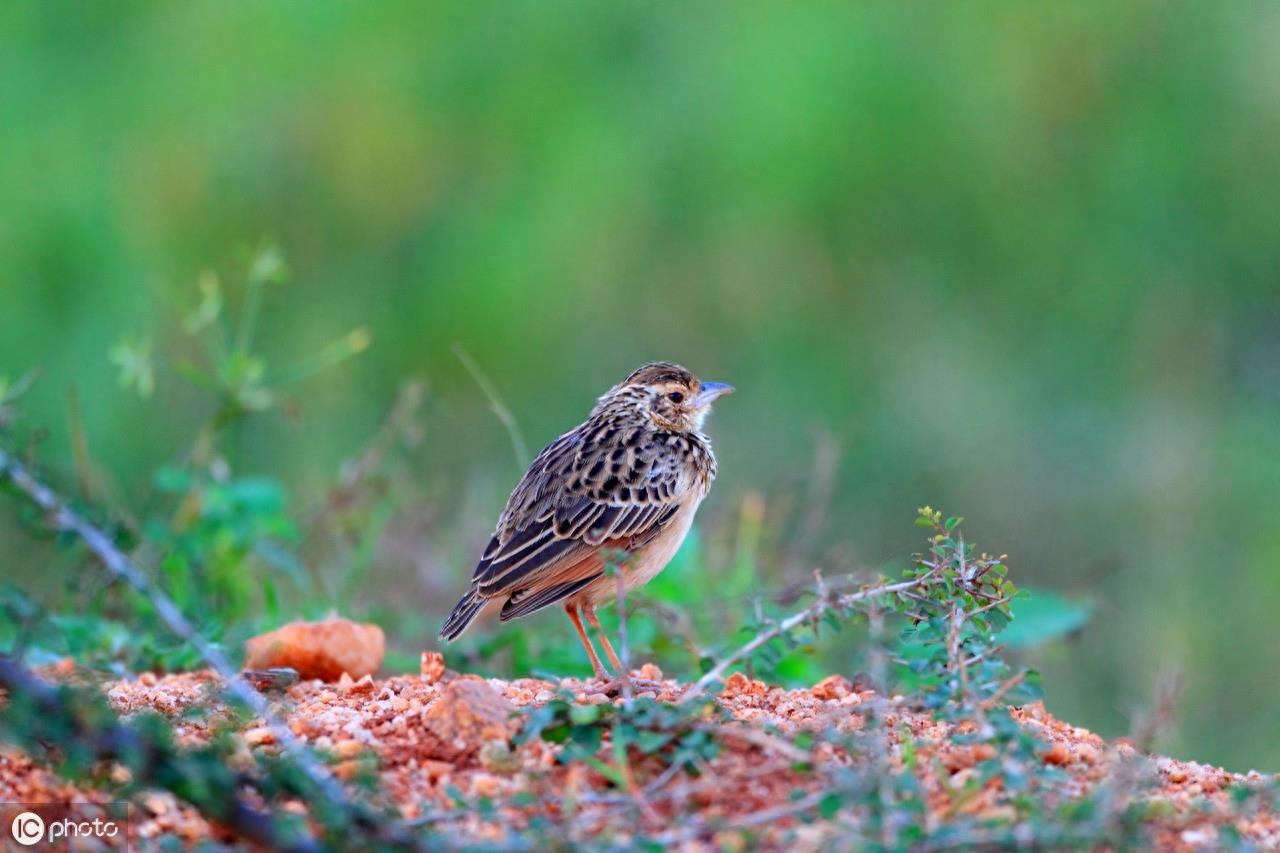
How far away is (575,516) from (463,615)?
2.06 feet

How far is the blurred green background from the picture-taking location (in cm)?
1040

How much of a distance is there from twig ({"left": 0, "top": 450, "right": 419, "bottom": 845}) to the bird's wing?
167cm

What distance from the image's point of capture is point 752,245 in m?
12.1

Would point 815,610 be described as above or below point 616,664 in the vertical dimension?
below

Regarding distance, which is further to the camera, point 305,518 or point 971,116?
point 971,116

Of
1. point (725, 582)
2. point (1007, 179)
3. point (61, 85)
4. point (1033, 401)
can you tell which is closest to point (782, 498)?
point (725, 582)

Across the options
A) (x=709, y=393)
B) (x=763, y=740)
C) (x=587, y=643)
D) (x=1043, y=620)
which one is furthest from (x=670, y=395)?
(x=763, y=740)

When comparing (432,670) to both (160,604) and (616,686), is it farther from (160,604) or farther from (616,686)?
(160,604)

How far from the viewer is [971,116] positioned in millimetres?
12477

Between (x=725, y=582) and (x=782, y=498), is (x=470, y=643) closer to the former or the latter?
(x=725, y=582)

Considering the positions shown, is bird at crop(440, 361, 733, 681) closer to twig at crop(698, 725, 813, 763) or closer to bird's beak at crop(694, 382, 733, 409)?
bird's beak at crop(694, 382, 733, 409)

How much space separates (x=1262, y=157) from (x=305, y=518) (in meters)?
7.38

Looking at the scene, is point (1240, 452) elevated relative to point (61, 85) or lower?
lower

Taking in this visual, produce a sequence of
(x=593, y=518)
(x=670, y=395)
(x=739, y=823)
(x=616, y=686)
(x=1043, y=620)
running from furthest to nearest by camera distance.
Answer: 1. (x=670, y=395)
2. (x=1043, y=620)
3. (x=593, y=518)
4. (x=616, y=686)
5. (x=739, y=823)
